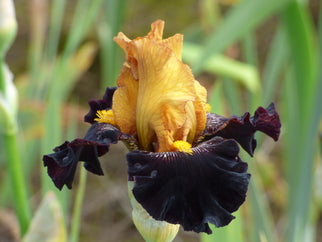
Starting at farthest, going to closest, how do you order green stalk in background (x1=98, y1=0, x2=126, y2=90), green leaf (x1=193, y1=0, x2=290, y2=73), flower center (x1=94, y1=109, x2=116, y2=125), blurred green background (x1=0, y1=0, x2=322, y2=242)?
green stalk in background (x1=98, y1=0, x2=126, y2=90) → green leaf (x1=193, y1=0, x2=290, y2=73) → blurred green background (x1=0, y1=0, x2=322, y2=242) → flower center (x1=94, y1=109, x2=116, y2=125)

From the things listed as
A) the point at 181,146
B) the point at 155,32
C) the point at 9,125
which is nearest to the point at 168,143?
the point at 181,146

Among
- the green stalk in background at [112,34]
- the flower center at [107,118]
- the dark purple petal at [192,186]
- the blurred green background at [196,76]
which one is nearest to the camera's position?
the dark purple petal at [192,186]

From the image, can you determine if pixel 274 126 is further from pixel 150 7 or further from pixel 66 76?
pixel 150 7

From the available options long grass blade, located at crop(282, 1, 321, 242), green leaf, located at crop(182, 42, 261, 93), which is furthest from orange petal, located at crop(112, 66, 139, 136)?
green leaf, located at crop(182, 42, 261, 93)

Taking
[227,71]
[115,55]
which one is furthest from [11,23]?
[115,55]

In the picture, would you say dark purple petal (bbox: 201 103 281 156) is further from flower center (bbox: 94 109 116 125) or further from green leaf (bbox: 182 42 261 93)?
green leaf (bbox: 182 42 261 93)

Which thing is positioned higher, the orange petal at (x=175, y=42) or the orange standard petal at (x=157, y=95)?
the orange petal at (x=175, y=42)

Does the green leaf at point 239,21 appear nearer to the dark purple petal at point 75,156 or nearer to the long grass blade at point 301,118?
the long grass blade at point 301,118

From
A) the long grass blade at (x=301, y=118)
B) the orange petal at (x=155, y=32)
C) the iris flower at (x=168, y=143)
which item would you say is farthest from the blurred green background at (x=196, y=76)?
the orange petal at (x=155, y=32)
